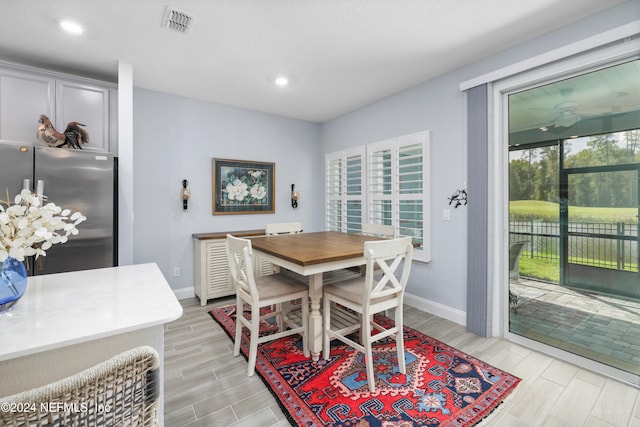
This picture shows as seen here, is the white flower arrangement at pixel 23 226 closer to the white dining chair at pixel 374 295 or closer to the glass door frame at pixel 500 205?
the white dining chair at pixel 374 295

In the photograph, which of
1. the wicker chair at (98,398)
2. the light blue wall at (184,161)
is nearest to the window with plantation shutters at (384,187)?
the light blue wall at (184,161)

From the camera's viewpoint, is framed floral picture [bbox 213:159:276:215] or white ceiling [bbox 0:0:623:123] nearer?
white ceiling [bbox 0:0:623:123]

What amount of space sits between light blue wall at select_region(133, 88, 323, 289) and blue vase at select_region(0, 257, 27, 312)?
249cm

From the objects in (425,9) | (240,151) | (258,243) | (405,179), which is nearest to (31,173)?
(258,243)

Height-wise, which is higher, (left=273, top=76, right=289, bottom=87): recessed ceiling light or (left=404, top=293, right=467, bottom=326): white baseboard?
(left=273, top=76, right=289, bottom=87): recessed ceiling light

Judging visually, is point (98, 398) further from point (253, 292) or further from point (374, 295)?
point (374, 295)

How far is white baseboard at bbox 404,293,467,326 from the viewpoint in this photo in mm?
2870

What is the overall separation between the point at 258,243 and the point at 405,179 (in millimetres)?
1938

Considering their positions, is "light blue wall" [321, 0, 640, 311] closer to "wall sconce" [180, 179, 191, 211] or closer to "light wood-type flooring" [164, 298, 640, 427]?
"light wood-type flooring" [164, 298, 640, 427]

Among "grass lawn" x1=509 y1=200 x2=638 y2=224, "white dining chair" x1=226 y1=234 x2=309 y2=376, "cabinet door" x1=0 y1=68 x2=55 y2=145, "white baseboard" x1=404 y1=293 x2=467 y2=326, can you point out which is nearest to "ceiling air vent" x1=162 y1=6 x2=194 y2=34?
"cabinet door" x1=0 y1=68 x2=55 y2=145

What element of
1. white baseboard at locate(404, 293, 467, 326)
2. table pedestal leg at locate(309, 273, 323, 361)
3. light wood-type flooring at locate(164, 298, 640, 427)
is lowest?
light wood-type flooring at locate(164, 298, 640, 427)

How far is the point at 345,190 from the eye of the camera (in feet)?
14.3

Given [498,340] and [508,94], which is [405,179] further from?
[498,340]

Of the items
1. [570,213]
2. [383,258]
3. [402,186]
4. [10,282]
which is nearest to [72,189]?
[10,282]
